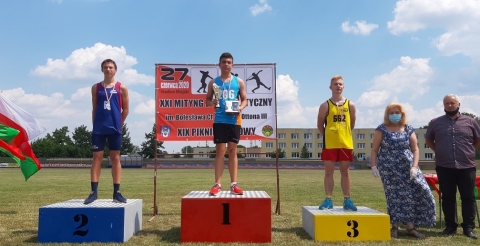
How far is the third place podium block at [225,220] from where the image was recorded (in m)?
5.29

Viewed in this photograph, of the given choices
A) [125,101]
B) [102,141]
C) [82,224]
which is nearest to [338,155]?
[125,101]

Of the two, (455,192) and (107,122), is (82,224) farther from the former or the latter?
(455,192)

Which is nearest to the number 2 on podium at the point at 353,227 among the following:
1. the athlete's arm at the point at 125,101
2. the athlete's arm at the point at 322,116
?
the athlete's arm at the point at 322,116

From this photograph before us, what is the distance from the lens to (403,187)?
5.97 m

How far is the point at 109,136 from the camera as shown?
5895 millimetres

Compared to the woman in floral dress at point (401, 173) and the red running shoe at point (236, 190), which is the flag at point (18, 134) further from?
the woman in floral dress at point (401, 173)

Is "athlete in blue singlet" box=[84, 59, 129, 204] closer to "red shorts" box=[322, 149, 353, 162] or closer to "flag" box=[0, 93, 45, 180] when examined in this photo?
"red shorts" box=[322, 149, 353, 162]

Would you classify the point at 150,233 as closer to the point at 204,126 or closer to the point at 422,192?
the point at 204,126

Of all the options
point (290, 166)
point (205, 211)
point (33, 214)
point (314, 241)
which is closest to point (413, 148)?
point (314, 241)

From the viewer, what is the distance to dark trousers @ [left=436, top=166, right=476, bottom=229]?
6.05m

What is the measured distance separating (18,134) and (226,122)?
18.8 feet

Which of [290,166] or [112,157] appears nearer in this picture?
[112,157]

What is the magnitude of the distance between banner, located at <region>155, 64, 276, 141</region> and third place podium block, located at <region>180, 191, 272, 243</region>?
3.70 metres

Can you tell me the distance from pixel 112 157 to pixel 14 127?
180 inches
